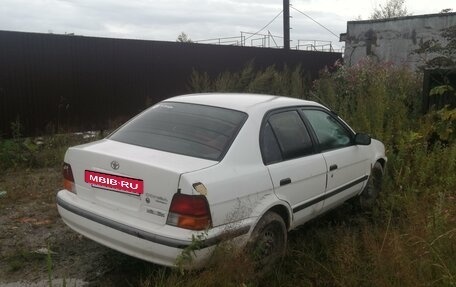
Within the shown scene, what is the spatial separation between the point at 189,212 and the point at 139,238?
0.39m

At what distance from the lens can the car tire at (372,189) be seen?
5273 mm

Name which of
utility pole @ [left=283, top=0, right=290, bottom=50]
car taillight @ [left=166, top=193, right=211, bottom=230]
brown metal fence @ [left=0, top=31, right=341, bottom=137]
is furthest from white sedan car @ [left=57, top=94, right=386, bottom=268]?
utility pole @ [left=283, top=0, right=290, bottom=50]

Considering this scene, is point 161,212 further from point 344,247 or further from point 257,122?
point 344,247

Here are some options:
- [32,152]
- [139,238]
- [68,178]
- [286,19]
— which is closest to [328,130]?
[139,238]

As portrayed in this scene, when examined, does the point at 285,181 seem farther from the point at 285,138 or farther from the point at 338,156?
the point at 338,156

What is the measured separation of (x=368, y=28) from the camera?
1892 cm

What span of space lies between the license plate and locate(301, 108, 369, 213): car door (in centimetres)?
189

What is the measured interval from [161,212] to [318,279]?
55.3 inches

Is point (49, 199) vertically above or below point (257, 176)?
below

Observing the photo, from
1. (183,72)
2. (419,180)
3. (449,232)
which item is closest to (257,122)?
(449,232)

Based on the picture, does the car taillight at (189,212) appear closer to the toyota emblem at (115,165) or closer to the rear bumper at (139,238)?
the rear bumper at (139,238)

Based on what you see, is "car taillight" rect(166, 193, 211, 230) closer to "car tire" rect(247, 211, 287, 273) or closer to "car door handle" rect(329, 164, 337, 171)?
"car tire" rect(247, 211, 287, 273)

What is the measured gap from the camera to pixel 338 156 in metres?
4.52

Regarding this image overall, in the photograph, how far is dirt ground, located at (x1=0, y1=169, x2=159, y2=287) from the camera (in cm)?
358
